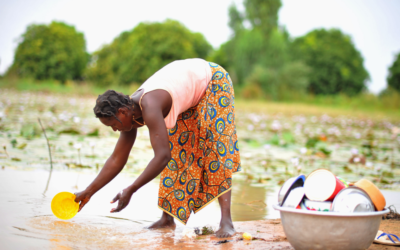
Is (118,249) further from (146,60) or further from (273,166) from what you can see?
(146,60)

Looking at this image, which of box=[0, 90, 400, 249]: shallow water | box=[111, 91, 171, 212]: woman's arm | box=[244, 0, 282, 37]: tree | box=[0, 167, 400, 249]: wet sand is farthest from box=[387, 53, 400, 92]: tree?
box=[111, 91, 171, 212]: woman's arm

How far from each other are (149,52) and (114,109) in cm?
3565

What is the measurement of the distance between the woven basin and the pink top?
3.03ft

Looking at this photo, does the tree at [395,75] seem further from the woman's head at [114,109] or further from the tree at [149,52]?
the woman's head at [114,109]

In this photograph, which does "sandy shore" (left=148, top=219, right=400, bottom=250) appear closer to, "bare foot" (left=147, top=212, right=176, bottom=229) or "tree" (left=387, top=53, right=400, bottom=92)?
"bare foot" (left=147, top=212, right=176, bottom=229)

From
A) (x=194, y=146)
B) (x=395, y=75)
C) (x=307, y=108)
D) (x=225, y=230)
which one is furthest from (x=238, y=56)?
(x=225, y=230)

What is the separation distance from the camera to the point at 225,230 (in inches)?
95.0

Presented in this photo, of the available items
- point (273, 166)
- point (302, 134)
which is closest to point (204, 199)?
point (273, 166)

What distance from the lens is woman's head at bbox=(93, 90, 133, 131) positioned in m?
2.11

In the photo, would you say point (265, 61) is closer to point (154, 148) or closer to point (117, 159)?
point (117, 159)

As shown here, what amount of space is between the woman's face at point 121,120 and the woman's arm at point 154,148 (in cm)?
12

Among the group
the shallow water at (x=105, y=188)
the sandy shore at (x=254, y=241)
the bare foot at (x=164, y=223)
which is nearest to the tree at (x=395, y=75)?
the shallow water at (x=105, y=188)

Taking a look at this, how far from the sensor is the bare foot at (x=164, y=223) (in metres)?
2.57

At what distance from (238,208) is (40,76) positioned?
37.9 meters
